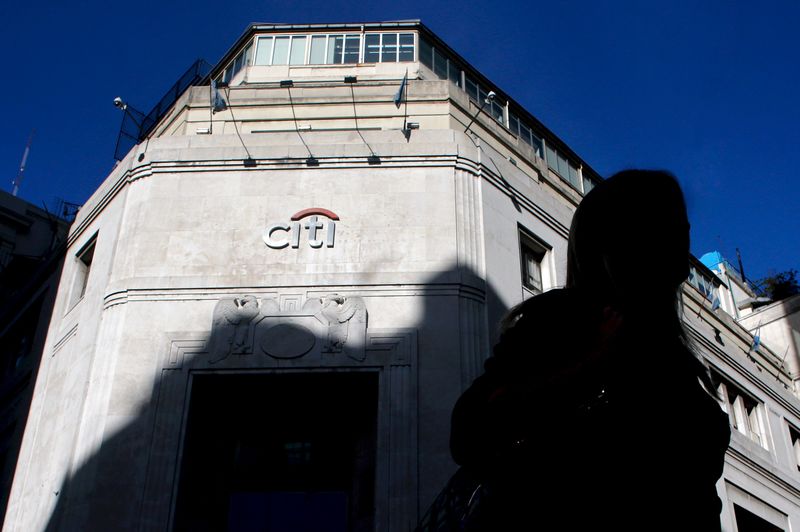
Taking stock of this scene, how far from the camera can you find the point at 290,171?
66.1 feet

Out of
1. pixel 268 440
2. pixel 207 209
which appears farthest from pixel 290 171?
pixel 268 440

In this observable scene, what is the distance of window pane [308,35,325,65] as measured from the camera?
26188mm

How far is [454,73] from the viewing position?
26.9m

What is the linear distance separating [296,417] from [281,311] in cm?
224

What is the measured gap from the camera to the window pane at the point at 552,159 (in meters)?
28.0

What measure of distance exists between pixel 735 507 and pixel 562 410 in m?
25.1

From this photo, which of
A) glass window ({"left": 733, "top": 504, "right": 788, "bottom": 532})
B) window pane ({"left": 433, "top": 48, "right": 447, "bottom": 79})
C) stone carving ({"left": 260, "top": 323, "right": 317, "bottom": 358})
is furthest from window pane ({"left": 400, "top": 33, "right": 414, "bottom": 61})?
glass window ({"left": 733, "top": 504, "right": 788, "bottom": 532})

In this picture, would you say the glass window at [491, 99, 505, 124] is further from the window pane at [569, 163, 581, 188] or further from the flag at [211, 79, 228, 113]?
the flag at [211, 79, 228, 113]

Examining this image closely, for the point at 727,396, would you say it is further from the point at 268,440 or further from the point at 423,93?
the point at 268,440

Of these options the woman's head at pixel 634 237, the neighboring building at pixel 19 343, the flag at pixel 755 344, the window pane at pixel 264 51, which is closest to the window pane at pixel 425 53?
the window pane at pixel 264 51

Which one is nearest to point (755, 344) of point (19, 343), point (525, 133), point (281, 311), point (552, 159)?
point (552, 159)

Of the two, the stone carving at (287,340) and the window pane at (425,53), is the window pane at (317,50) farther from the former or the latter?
the stone carving at (287,340)

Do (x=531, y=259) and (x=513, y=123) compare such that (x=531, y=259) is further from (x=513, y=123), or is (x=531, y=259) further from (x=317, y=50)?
(x=317, y=50)

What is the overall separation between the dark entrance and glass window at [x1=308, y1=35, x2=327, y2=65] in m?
12.0
